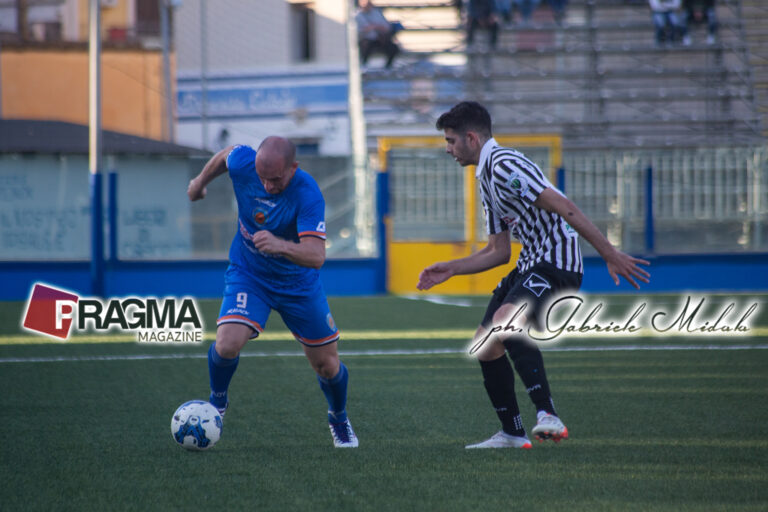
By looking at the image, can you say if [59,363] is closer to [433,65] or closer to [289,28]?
[433,65]

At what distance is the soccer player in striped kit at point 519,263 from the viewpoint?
5657 mm

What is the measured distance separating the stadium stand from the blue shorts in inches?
764

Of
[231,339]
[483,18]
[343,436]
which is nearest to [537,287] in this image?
[343,436]

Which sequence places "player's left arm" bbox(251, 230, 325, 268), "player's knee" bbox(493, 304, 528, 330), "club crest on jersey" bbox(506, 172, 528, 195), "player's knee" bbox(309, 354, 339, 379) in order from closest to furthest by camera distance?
"player's left arm" bbox(251, 230, 325, 268), "club crest on jersey" bbox(506, 172, 528, 195), "player's knee" bbox(493, 304, 528, 330), "player's knee" bbox(309, 354, 339, 379)

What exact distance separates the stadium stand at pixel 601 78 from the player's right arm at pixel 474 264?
62.8ft

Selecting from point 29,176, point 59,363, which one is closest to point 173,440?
point 59,363

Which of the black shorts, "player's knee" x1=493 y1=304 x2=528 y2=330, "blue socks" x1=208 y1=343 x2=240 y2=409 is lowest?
"blue socks" x1=208 y1=343 x2=240 y2=409

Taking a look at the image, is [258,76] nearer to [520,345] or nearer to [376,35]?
[376,35]

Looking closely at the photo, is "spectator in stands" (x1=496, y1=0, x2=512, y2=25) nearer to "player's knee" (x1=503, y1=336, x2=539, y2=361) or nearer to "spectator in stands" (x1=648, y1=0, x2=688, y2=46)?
"spectator in stands" (x1=648, y1=0, x2=688, y2=46)

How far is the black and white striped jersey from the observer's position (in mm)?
5680

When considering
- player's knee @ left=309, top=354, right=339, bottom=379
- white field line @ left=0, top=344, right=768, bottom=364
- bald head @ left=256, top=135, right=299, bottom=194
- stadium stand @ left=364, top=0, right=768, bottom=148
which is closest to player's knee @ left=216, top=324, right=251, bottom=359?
player's knee @ left=309, top=354, right=339, bottom=379

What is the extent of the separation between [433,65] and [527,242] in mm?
22189
